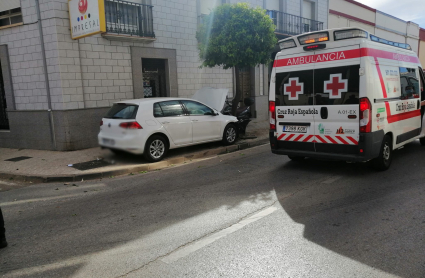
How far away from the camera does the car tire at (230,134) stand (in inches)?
391

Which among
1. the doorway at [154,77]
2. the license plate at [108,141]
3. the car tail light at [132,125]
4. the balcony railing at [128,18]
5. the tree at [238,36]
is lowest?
the license plate at [108,141]

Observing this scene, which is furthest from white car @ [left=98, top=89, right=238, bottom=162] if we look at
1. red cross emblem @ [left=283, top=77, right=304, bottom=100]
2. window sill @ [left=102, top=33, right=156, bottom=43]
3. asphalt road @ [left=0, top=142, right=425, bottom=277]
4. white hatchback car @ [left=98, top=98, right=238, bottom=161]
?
window sill @ [left=102, top=33, right=156, bottom=43]

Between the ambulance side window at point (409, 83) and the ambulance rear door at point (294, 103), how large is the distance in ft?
6.87

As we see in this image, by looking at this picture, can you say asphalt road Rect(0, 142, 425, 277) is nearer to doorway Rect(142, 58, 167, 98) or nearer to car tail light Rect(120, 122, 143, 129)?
car tail light Rect(120, 122, 143, 129)

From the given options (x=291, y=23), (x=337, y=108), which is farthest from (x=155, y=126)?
(x=291, y=23)

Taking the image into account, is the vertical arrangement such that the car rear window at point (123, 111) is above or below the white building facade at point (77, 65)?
below

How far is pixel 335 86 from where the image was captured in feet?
19.8

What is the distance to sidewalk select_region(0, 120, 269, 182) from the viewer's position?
7.36 m

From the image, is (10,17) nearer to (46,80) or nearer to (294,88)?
(46,80)

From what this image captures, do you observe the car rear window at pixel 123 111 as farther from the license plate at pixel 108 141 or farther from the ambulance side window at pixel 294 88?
the ambulance side window at pixel 294 88

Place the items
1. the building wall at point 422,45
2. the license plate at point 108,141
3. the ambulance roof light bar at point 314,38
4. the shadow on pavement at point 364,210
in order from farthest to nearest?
the building wall at point 422,45, the license plate at point 108,141, the ambulance roof light bar at point 314,38, the shadow on pavement at point 364,210

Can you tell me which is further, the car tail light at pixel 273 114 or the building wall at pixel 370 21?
the building wall at pixel 370 21

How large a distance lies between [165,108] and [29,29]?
5.09 m

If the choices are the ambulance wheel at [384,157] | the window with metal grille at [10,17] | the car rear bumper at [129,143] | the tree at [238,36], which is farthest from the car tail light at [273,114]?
the window with metal grille at [10,17]
